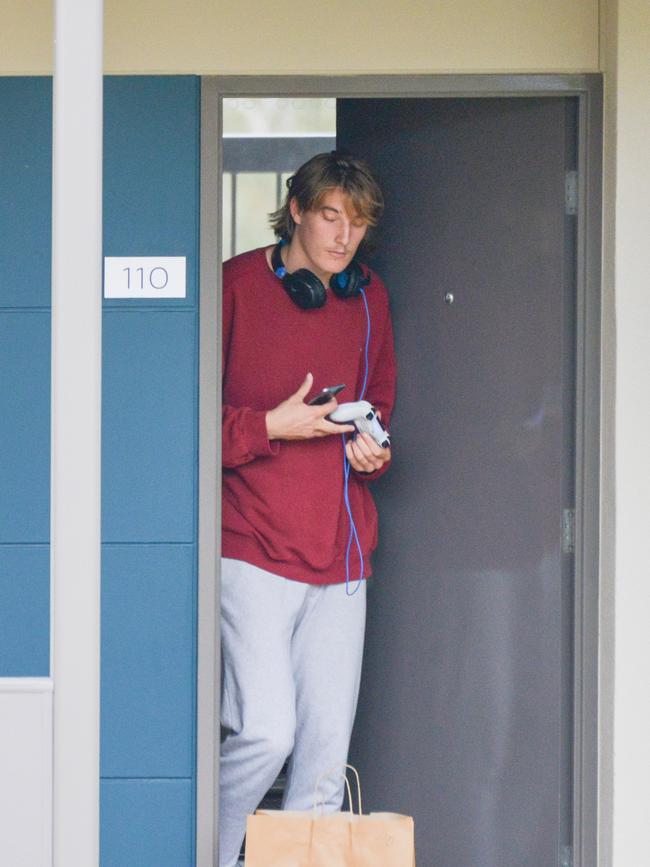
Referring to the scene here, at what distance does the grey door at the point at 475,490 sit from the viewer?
3.48m

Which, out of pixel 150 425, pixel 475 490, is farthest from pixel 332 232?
pixel 475 490

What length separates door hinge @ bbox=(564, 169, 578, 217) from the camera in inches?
135

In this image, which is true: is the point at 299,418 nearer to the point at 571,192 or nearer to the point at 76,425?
the point at 571,192

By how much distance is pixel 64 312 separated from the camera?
77.4 inches

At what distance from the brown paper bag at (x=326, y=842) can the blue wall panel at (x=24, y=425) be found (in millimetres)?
935

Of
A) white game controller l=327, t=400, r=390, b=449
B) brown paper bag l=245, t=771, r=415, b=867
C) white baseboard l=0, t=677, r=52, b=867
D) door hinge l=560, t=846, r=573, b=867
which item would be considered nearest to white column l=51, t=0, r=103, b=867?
white baseboard l=0, t=677, r=52, b=867

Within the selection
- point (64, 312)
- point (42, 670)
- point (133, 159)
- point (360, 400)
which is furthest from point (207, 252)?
point (64, 312)

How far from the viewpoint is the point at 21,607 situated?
331 centimetres

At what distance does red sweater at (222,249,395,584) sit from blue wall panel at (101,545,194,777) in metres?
0.24

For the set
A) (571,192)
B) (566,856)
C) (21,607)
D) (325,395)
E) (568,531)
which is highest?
(571,192)

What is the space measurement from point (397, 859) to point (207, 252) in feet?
5.14

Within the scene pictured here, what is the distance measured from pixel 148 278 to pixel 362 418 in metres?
0.69

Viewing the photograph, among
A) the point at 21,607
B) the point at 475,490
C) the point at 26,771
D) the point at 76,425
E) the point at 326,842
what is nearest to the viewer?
the point at 76,425

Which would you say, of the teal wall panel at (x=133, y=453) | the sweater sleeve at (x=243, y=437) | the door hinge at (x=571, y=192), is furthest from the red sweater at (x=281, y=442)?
the door hinge at (x=571, y=192)
